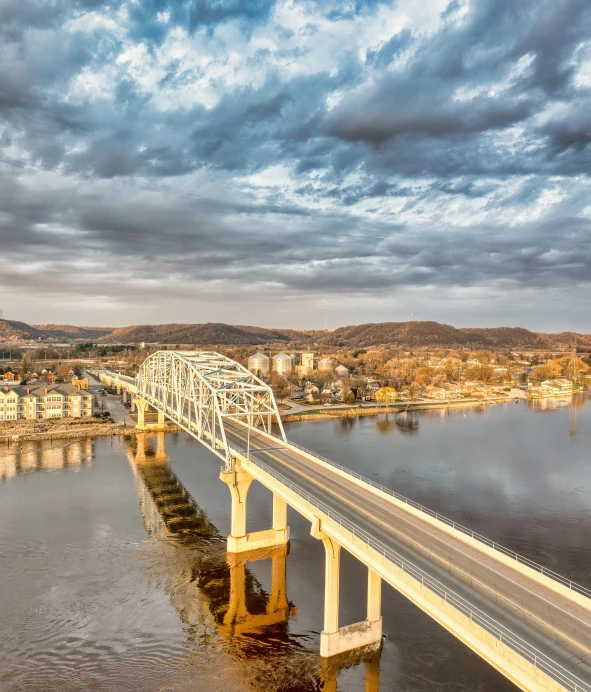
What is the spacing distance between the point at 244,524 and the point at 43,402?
2886 centimetres

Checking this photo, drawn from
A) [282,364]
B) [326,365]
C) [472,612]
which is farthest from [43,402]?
[326,365]

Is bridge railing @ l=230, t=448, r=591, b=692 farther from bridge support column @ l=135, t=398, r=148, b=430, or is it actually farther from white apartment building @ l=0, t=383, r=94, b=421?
white apartment building @ l=0, t=383, r=94, b=421

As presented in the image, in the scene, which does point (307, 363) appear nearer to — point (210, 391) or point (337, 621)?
point (210, 391)

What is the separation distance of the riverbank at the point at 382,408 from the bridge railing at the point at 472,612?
32.8 meters

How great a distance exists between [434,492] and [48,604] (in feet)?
54.7

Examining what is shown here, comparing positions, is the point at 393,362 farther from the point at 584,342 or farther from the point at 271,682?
the point at 584,342

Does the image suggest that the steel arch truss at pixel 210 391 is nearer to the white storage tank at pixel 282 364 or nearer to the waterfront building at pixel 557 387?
the white storage tank at pixel 282 364

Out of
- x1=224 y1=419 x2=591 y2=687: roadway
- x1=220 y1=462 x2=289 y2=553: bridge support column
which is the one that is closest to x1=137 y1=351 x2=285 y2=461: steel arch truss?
x1=220 y1=462 x2=289 y2=553: bridge support column

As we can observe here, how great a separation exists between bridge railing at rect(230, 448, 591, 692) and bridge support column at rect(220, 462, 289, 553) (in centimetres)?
520

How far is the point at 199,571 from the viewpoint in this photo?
53.1 feet

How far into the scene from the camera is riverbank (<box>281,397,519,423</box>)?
46647mm

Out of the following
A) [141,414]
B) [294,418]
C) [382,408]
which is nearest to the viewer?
[141,414]

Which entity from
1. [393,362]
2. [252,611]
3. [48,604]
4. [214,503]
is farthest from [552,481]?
[393,362]

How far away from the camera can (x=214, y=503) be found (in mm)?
22703
